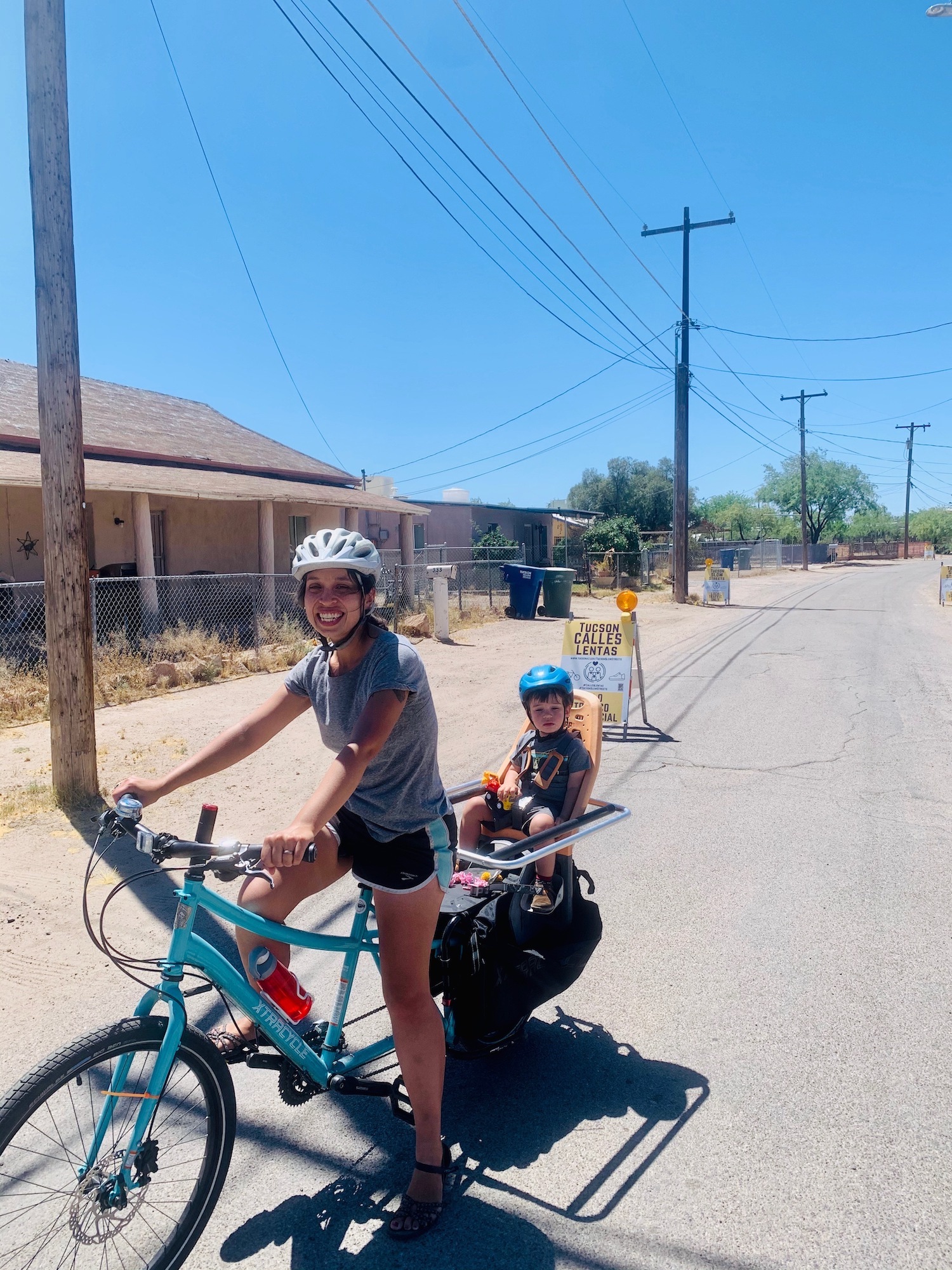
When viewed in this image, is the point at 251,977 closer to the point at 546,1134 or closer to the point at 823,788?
the point at 546,1134

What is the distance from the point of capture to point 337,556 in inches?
96.2

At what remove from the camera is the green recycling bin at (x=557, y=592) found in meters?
21.7

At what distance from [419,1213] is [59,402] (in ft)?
18.4

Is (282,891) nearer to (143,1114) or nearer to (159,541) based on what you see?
(143,1114)

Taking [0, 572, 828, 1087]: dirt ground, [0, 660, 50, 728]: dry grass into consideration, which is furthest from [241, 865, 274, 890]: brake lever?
[0, 660, 50, 728]: dry grass

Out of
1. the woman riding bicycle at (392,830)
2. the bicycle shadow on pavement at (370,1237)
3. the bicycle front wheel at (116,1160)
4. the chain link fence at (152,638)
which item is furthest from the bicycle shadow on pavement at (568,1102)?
the chain link fence at (152,638)

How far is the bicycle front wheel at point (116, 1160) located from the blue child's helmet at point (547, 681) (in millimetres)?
2192

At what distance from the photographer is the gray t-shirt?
7.93 ft

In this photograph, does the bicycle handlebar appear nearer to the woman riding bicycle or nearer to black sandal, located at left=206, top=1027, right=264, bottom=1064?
the woman riding bicycle

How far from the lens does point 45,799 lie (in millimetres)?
6227

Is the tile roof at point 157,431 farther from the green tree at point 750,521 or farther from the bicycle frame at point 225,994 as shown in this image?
the green tree at point 750,521

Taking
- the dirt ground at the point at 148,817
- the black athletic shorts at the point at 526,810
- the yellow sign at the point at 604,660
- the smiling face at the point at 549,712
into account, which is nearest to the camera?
the dirt ground at the point at 148,817

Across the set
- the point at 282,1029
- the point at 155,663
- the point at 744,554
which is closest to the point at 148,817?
the point at 282,1029

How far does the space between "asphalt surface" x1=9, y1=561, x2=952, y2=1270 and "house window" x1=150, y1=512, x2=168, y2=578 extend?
14873 millimetres
